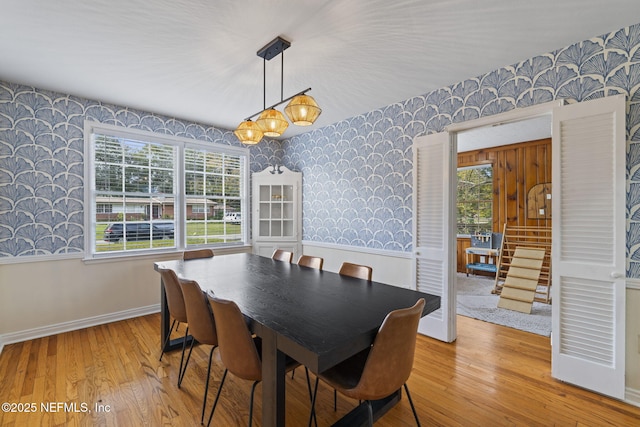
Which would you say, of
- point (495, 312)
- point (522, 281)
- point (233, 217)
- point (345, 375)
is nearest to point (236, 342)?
point (345, 375)

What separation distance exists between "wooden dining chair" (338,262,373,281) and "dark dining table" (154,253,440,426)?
12 cm

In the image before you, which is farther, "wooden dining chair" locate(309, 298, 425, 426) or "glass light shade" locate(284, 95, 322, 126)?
"glass light shade" locate(284, 95, 322, 126)

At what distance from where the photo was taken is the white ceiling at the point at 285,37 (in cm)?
190

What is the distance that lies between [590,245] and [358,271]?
5.95ft

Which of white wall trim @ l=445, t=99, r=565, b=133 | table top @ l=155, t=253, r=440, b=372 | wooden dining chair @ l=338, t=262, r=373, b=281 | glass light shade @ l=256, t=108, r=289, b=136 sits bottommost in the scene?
table top @ l=155, t=253, r=440, b=372

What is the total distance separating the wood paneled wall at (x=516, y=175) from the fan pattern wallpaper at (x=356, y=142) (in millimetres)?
3640

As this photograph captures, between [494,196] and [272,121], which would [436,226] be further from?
[494,196]

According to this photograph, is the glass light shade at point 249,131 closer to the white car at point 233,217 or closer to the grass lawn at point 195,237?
the grass lawn at point 195,237

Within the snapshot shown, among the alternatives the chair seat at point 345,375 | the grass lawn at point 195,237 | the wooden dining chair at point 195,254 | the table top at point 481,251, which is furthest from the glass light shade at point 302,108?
the table top at point 481,251

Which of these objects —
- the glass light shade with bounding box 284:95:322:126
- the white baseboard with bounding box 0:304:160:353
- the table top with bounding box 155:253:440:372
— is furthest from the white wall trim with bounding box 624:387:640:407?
the white baseboard with bounding box 0:304:160:353

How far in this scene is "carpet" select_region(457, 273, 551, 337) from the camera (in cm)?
351

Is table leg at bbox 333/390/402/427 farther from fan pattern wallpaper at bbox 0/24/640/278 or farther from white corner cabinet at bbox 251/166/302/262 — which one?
white corner cabinet at bbox 251/166/302/262

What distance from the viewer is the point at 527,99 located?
254cm

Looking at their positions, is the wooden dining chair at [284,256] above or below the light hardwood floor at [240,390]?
above
